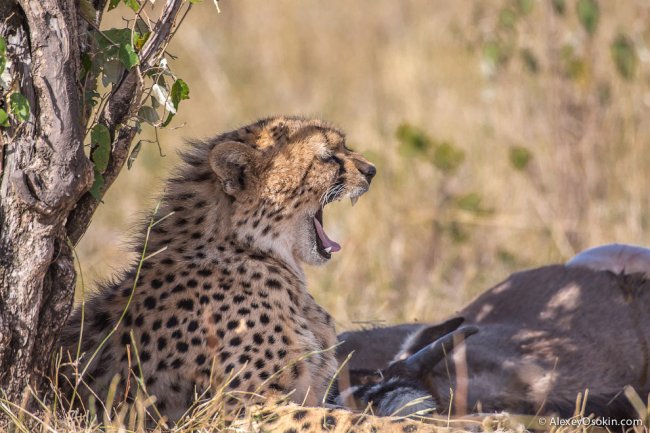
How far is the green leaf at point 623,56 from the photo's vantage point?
692cm

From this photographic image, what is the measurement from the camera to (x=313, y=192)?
4.03 metres

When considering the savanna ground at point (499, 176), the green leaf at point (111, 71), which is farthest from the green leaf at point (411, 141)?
the green leaf at point (111, 71)

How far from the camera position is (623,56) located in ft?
22.8

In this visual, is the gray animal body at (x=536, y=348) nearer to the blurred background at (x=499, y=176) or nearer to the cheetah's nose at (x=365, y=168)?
the cheetah's nose at (x=365, y=168)

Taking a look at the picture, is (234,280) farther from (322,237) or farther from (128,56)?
(128,56)

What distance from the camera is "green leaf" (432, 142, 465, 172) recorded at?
275 inches

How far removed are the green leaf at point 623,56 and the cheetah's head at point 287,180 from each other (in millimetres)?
3358

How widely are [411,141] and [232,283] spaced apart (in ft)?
11.2

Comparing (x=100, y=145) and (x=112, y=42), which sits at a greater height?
(x=112, y=42)

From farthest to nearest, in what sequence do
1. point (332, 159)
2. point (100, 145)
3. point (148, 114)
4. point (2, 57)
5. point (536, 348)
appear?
point (536, 348) → point (332, 159) → point (148, 114) → point (100, 145) → point (2, 57)

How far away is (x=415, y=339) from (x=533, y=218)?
3104 mm

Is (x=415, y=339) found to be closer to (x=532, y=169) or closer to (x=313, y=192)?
(x=313, y=192)

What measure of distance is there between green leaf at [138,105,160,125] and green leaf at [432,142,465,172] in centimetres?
371

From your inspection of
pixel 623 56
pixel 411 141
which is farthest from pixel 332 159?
pixel 623 56
